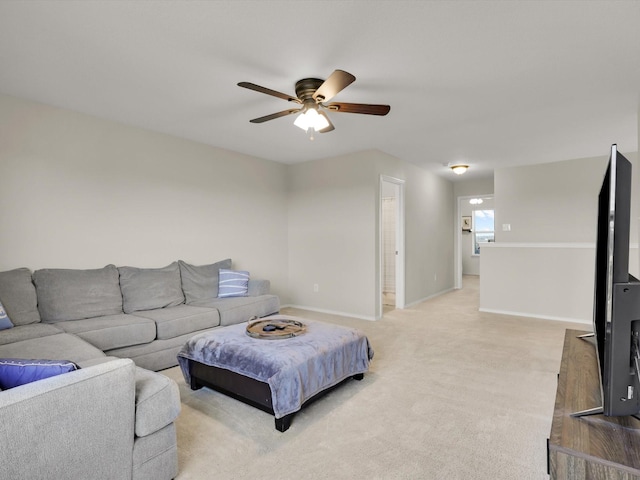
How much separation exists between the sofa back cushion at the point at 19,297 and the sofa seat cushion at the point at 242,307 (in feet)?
4.75

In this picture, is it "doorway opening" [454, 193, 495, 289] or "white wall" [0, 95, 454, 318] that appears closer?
"white wall" [0, 95, 454, 318]

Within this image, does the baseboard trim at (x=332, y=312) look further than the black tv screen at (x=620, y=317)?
Yes

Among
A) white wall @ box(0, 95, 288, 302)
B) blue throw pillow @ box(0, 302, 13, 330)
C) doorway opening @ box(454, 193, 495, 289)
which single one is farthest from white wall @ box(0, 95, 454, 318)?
doorway opening @ box(454, 193, 495, 289)

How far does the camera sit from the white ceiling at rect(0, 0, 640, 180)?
1.85 meters

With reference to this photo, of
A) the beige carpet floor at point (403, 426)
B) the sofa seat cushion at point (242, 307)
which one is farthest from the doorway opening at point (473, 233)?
the sofa seat cushion at point (242, 307)

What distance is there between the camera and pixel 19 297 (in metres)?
2.73

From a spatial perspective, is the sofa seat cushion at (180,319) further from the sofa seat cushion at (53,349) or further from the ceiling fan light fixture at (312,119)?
the ceiling fan light fixture at (312,119)

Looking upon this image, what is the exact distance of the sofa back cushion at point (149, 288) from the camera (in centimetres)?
333

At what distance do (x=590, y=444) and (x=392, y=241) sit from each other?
5819mm

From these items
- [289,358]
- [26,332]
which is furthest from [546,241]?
[26,332]

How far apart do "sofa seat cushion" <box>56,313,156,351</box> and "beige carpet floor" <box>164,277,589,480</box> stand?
424 millimetres

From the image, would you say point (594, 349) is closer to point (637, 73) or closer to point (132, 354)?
point (637, 73)

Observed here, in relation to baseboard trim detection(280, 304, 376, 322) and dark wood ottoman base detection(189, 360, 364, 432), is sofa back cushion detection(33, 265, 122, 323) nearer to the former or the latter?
dark wood ottoman base detection(189, 360, 364, 432)

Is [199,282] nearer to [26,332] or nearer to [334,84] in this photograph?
[26,332]
